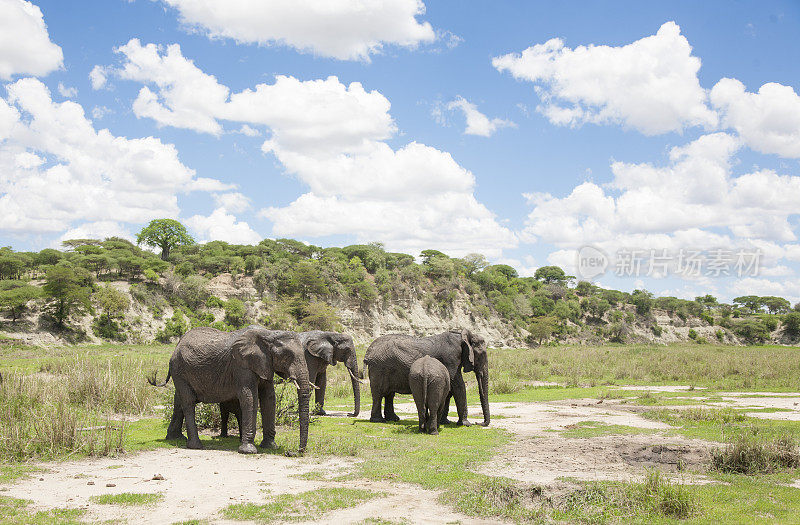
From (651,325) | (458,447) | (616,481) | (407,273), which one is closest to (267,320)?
(407,273)

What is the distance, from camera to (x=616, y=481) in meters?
9.05

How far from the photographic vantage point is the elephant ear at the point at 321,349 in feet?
56.1

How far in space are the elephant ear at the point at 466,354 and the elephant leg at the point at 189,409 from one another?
697cm

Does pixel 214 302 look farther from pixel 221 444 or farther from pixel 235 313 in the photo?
pixel 221 444

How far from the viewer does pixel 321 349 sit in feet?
56.3

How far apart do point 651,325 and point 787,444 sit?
93.2m

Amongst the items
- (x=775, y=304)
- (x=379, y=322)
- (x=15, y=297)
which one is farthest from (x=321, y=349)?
(x=775, y=304)

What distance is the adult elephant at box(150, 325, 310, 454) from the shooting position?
11.4 metres

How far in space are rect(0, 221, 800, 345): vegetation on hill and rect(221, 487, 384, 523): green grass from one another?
4582 cm

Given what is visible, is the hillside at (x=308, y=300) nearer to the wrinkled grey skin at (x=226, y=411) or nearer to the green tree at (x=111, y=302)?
the green tree at (x=111, y=302)

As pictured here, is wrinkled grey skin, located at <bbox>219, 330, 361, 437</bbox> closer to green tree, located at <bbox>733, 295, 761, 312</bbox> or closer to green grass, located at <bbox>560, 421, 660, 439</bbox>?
green grass, located at <bbox>560, 421, 660, 439</bbox>

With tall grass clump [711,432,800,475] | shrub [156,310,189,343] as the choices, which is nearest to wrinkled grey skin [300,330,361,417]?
tall grass clump [711,432,800,475]

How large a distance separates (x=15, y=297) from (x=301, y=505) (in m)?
46.3

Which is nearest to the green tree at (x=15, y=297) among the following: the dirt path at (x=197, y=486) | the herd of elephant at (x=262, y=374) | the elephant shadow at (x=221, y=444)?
the herd of elephant at (x=262, y=374)
